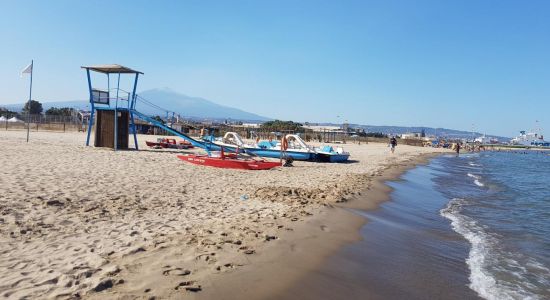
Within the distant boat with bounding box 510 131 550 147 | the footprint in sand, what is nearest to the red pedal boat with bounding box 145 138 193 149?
the footprint in sand

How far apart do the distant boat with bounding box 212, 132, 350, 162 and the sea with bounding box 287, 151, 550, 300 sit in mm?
10583

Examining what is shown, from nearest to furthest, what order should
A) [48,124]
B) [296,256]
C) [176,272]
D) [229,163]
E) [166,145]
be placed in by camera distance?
[176,272] < [296,256] < [229,163] < [166,145] < [48,124]

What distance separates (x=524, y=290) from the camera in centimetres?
597

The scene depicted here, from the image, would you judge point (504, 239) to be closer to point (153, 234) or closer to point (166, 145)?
point (153, 234)

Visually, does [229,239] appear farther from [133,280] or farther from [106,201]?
[106,201]

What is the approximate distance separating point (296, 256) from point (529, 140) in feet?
682

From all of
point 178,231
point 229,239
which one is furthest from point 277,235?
point 178,231

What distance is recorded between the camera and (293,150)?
77.4 feet

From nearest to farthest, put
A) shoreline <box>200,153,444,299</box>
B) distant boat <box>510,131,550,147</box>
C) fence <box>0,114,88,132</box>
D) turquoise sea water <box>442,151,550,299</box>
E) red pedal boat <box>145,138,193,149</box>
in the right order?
shoreline <box>200,153,444,299</box>, turquoise sea water <box>442,151,550,299</box>, red pedal boat <box>145,138,193,149</box>, fence <box>0,114,88,132</box>, distant boat <box>510,131,550,147</box>

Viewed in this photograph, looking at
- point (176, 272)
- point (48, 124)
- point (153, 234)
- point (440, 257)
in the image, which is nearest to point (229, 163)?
point (153, 234)

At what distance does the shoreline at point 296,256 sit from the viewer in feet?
15.9

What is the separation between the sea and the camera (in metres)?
5.48

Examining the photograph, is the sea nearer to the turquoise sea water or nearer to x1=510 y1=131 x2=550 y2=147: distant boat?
the turquoise sea water

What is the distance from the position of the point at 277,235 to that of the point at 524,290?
377cm
